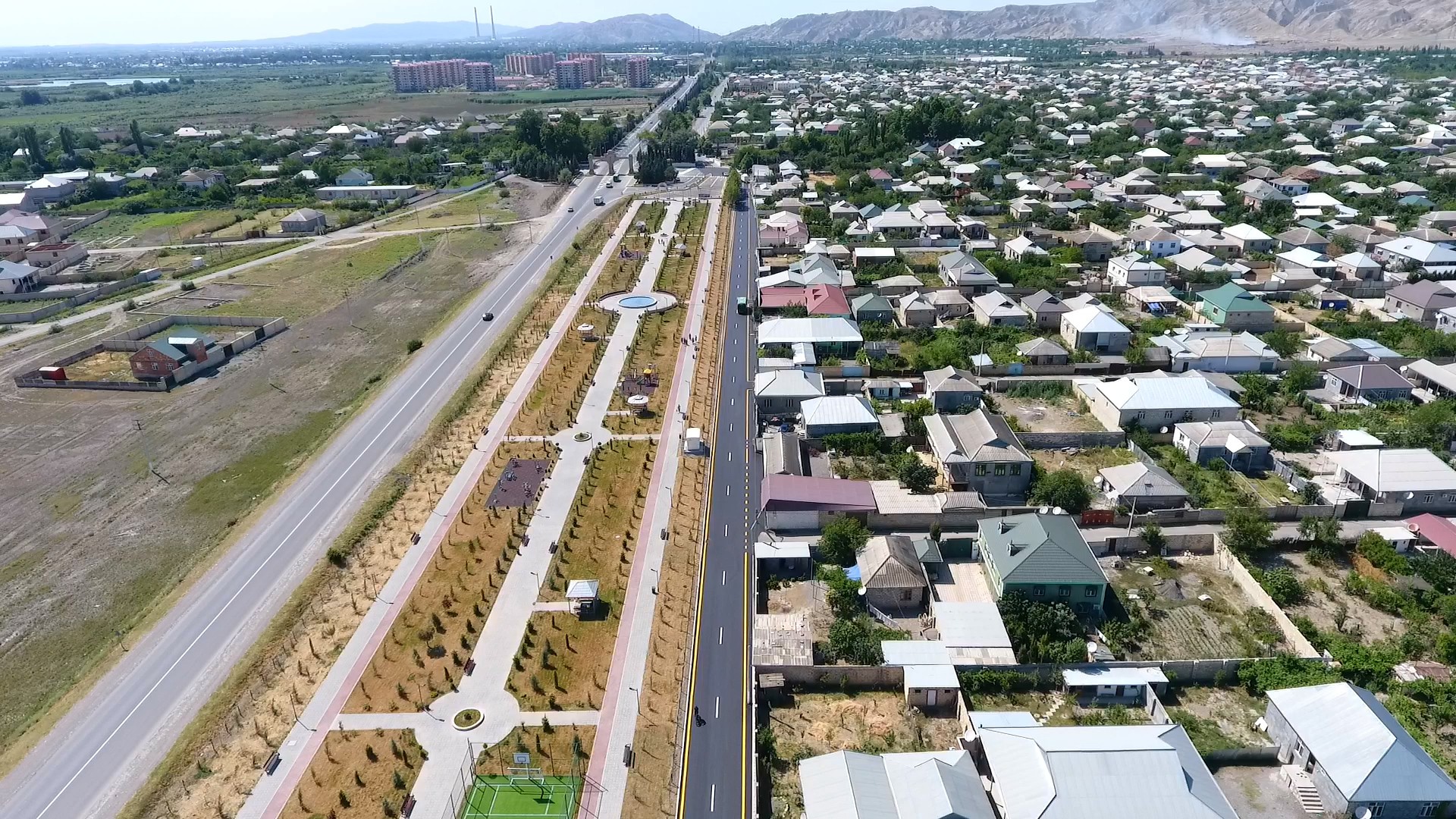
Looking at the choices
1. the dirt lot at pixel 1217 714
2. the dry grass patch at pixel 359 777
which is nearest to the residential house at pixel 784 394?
the dirt lot at pixel 1217 714

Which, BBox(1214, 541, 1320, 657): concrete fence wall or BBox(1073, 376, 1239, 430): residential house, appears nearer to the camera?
BBox(1214, 541, 1320, 657): concrete fence wall

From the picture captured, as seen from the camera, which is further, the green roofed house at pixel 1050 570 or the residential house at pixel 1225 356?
the residential house at pixel 1225 356

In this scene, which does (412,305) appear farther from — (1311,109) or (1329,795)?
(1311,109)

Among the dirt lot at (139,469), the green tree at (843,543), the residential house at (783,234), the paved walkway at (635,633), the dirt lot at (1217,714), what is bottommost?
the dirt lot at (139,469)

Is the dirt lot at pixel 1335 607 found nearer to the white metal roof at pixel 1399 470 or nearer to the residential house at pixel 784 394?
the white metal roof at pixel 1399 470

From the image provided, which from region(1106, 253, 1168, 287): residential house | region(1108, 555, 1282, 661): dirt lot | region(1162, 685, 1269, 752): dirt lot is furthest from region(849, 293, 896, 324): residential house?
region(1162, 685, 1269, 752): dirt lot

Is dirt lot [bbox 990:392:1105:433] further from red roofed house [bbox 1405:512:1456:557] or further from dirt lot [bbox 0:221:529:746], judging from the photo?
dirt lot [bbox 0:221:529:746]

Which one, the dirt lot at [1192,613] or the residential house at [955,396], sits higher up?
the residential house at [955,396]
